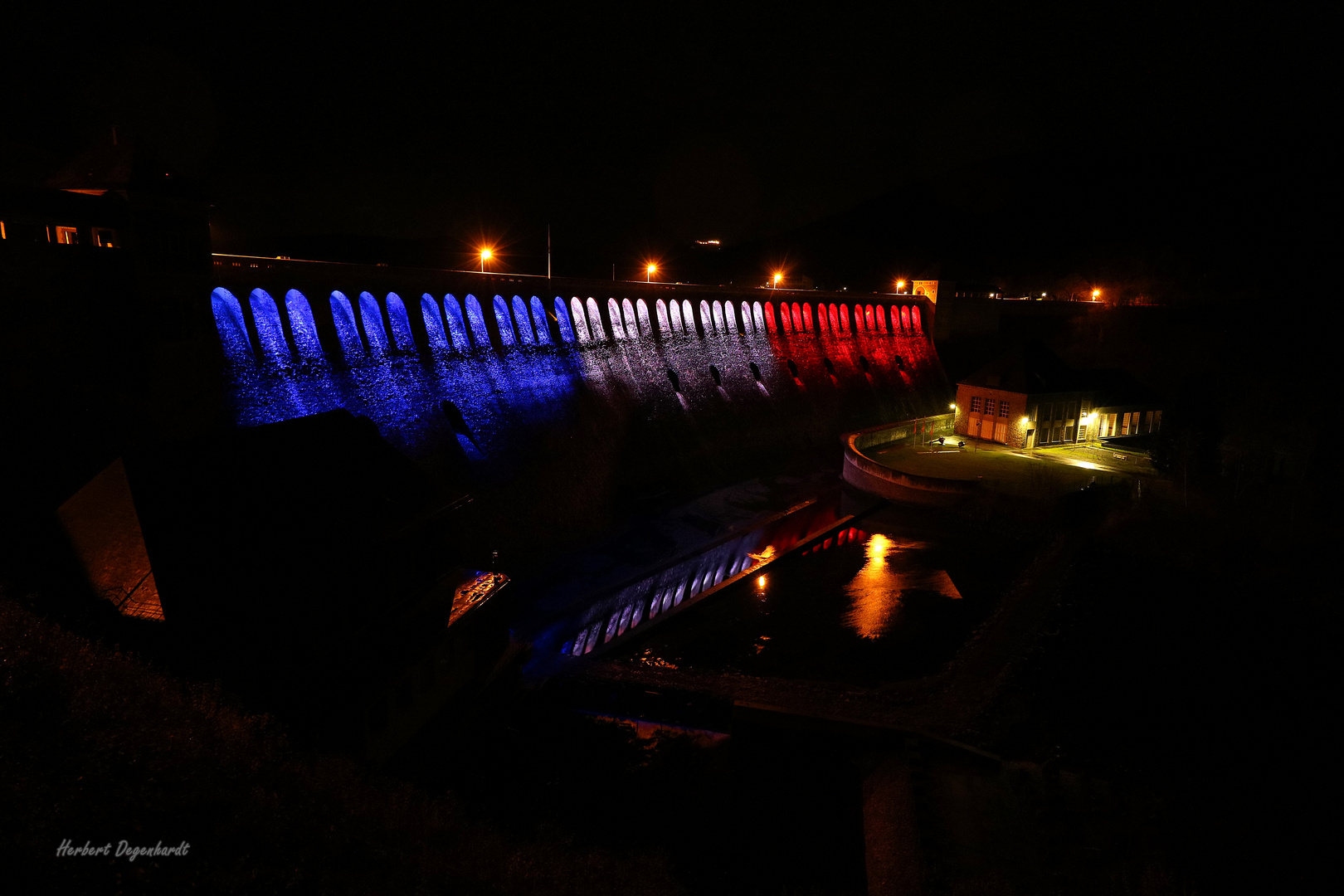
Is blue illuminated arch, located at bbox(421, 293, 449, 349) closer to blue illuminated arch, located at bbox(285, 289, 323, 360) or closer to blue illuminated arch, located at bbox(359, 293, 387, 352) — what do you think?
blue illuminated arch, located at bbox(359, 293, 387, 352)

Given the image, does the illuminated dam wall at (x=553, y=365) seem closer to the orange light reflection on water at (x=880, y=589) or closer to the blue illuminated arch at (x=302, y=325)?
the blue illuminated arch at (x=302, y=325)

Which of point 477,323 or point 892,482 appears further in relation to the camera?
point 892,482

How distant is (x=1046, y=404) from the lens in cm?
2736

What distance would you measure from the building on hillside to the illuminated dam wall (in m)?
7.02

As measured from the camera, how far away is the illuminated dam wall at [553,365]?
16.1 metres

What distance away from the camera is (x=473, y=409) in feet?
64.4

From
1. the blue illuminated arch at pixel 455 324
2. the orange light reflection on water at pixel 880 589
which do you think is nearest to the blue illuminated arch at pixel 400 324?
the blue illuminated arch at pixel 455 324

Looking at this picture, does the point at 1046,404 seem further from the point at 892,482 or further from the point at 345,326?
the point at 345,326

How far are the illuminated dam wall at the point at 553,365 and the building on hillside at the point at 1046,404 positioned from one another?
702 cm

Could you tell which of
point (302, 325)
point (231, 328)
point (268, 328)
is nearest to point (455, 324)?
point (302, 325)

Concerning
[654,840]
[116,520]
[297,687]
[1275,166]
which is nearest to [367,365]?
[116,520]

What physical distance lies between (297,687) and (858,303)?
37237 mm

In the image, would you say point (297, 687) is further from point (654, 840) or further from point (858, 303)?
point (858, 303)

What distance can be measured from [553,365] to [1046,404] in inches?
830
